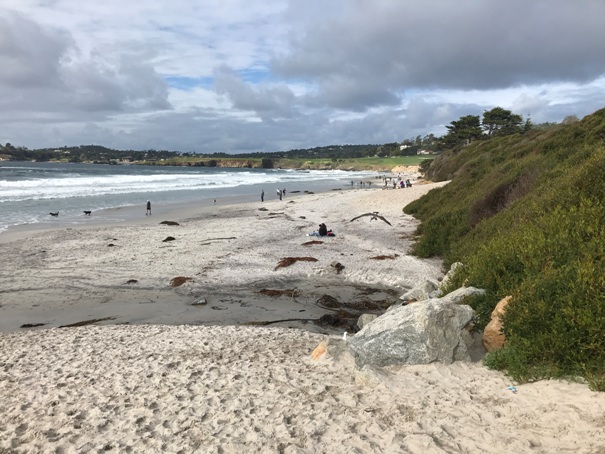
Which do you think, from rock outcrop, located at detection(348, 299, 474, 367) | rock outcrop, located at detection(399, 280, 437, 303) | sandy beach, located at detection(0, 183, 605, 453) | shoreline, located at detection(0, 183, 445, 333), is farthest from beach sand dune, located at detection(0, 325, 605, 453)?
rock outcrop, located at detection(399, 280, 437, 303)

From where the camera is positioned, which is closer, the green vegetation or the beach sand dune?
the beach sand dune

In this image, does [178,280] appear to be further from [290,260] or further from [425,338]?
[425,338]

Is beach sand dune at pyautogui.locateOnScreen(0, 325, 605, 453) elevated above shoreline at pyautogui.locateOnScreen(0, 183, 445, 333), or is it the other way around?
beach sand dune at pyautogui.locateOnScreen(0, 325, 605, 453)

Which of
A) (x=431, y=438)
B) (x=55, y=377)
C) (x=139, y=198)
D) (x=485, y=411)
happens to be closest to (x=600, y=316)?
(x=485, y=411)

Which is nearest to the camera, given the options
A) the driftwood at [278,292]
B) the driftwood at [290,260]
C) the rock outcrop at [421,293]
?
the rock outcrop at [421,293]

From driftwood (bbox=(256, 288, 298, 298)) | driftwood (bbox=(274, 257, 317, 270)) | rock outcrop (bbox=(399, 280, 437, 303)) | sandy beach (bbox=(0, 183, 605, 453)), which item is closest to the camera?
sandy beach (bbox=(0, 183, 605, 453))

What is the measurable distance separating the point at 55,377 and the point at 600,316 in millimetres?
7583

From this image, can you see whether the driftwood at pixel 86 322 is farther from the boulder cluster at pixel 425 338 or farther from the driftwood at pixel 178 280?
the boulder cluster at pixel 425 338

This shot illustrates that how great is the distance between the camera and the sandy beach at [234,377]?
4.84m

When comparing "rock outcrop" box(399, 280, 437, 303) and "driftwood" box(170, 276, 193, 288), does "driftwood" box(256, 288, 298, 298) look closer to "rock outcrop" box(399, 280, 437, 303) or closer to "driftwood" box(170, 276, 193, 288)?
"driftwood" box(170, 276, 193, 288)

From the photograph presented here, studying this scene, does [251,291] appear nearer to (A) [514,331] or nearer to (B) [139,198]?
(A) [514,331]

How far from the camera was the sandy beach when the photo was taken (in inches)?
190

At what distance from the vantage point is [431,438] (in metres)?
4.69

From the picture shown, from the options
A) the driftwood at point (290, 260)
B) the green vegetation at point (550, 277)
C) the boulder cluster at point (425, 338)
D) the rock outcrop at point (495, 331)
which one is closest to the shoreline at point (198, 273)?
the driftwood at point (290, 260)
